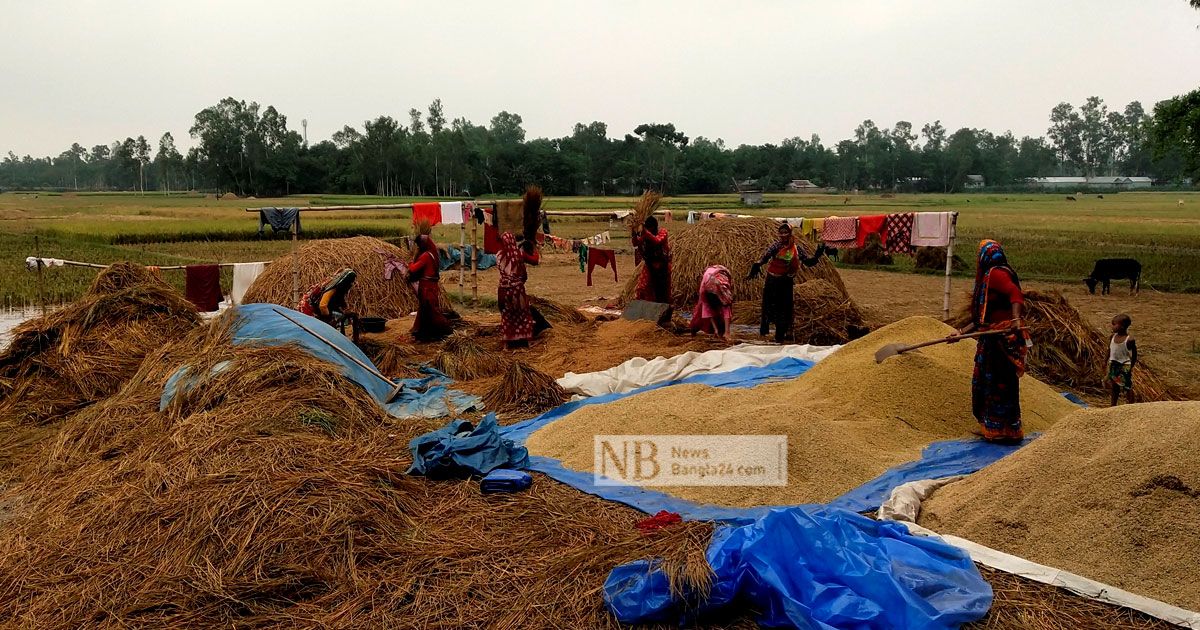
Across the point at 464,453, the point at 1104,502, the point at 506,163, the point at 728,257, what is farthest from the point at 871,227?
the point at 506,163

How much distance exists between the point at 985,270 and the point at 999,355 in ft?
1.67

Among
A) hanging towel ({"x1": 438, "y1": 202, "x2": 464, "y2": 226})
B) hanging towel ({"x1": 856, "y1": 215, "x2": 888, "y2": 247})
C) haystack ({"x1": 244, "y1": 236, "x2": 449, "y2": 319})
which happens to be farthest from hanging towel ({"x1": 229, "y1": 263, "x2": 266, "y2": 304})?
hanging towel ({"x1": 856, "y1": 215, "x2": 888, "y2": 247})

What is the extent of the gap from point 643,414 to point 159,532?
247cm

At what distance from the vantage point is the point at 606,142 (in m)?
56.9

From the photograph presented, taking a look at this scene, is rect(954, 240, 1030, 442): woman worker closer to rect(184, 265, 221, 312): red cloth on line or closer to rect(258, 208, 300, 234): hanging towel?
rect(258, 208, 300, 234): hanging towel

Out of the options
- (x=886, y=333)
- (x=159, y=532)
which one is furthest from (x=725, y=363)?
(x=159, y=532)

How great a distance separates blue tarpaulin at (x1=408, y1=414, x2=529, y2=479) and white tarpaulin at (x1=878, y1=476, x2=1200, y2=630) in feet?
6.10

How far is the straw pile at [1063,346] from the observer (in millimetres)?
6695

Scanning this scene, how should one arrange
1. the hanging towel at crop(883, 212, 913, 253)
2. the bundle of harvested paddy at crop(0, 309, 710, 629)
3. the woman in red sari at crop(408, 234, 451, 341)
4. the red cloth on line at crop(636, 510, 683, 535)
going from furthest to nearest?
the hanging towel at crop(883, 212, 913, 253) → the woman in red sari at crop(408, 234, 451, 341) → the red cloth on line at crop(636, 510, 683, 535) → the bundle of harvested paddy at crop(0, 309, 710, 629)

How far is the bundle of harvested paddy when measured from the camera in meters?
2.87

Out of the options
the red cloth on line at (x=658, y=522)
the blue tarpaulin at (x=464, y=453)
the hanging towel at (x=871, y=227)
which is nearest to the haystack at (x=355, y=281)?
the hanging towel at (x=871, y=227)

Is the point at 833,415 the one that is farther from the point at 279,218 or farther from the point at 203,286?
the point at 203,286

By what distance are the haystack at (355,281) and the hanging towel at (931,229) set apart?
5700 millimetres

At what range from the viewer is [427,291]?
8.00 metres
